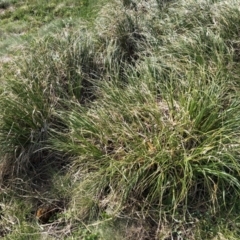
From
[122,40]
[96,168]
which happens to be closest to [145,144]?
[96,168]

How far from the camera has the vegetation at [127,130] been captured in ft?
11.4

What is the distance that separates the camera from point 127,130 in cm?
382

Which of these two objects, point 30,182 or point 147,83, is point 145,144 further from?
point 30,182

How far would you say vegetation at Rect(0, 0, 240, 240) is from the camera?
3477 millimetres

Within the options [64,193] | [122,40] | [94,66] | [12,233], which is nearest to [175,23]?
[122,40]

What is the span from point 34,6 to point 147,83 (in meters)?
4.11

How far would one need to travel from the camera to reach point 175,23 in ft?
17.6

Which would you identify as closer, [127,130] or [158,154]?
[158,154]

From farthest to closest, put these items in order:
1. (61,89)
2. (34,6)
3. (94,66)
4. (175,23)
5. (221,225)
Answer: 1. (34,6)
2. (175,23)
3. (94,66)
4. (61,89)
5. (221,225)

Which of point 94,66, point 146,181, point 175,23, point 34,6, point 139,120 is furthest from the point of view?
point 34,6

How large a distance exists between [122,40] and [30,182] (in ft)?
7.27

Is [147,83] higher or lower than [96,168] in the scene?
higher

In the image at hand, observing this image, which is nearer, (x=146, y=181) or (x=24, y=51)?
(x=146, y=181)

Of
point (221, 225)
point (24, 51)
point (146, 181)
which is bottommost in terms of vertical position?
point (221, 225)
